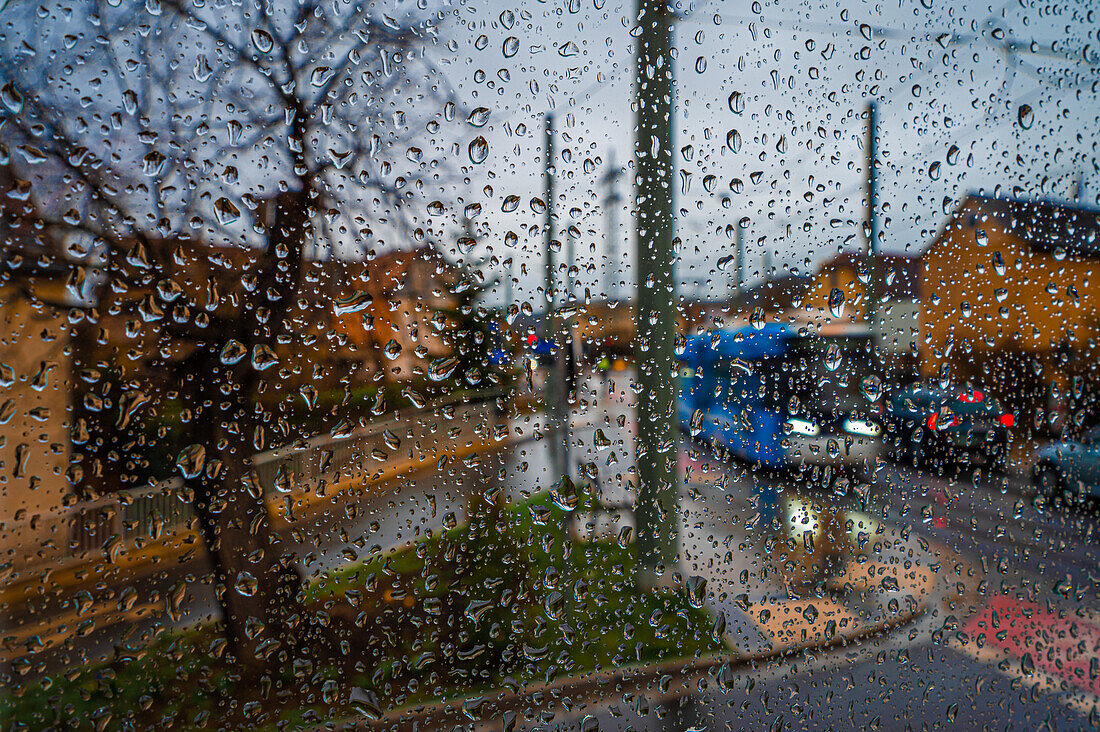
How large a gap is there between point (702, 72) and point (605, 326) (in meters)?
Result: 0.53

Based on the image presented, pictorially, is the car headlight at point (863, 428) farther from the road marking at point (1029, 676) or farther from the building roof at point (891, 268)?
the road marking at point (1029, 676)

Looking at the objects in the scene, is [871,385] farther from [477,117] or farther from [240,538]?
[240,538]

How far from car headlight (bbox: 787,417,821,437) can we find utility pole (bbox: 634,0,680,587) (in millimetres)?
262

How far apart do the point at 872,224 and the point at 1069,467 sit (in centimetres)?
88

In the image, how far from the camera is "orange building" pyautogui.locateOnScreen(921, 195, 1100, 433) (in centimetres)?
123

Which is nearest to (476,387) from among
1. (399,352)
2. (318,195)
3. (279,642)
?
(399,352)

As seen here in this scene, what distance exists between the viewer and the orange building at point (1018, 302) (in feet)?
4.03

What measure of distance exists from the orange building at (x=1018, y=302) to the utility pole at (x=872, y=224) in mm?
142

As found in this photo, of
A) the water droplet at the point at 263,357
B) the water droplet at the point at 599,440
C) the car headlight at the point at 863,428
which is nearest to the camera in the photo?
the water droplet at the point at 263,357

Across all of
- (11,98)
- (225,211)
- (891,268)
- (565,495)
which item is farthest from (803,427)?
(11,98)

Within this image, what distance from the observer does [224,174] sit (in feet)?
2.65

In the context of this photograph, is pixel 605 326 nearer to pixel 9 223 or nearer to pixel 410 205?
pixel 410 205

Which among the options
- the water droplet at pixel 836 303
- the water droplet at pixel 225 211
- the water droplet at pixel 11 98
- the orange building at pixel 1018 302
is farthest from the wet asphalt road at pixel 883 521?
the water droplet at pixel 11 98

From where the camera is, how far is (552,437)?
0.98 meters
